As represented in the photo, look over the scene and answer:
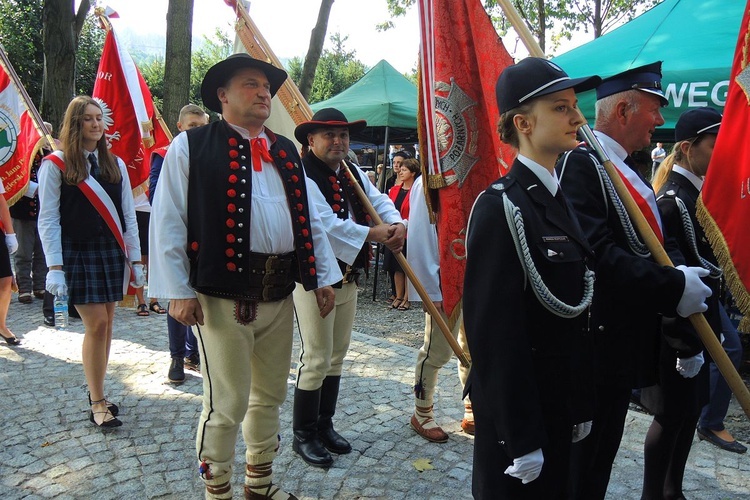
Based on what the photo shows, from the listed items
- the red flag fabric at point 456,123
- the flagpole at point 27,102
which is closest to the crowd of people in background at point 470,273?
the red flag fabric at point 456,123

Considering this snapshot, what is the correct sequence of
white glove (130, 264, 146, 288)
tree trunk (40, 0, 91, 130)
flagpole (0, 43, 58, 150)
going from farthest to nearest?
1. tree trunk (40, 0, 91, 130)
2. flagpole (0, 43, 58, 150)
3. white glove (130, 264, 146, 288)

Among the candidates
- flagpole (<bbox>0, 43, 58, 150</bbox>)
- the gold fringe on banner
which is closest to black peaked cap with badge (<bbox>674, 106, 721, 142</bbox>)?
the gold fringe on banner

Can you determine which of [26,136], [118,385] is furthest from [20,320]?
[118,385]

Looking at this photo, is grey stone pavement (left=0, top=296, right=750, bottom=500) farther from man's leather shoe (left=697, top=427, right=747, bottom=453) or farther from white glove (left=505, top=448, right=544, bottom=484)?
white glove (left=505, top=448, right=544, bottom=484)

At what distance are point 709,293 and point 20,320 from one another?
24.1 feet

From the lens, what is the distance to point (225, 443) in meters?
2.93

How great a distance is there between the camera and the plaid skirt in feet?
13.7

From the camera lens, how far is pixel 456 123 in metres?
3.56

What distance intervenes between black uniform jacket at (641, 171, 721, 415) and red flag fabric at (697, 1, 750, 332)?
9cm

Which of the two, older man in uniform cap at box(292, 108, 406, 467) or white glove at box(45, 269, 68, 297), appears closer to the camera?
older man in uniform cap at box(292, 108, 406, 467)

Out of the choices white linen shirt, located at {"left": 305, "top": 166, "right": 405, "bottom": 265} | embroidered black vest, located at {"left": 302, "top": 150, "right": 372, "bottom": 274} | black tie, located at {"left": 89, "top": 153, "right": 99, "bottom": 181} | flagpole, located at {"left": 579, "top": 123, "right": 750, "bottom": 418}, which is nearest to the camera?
flagpole, located at {"left": 579, "top": 123, "right": 750, "bottom": 418}

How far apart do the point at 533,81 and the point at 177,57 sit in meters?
8.96

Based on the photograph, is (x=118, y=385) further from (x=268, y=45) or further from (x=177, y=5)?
(x=177, y=5)

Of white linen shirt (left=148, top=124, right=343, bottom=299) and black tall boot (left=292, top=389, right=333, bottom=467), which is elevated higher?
white linen shirt (left=148, top=124, right=343, bottom=299)
